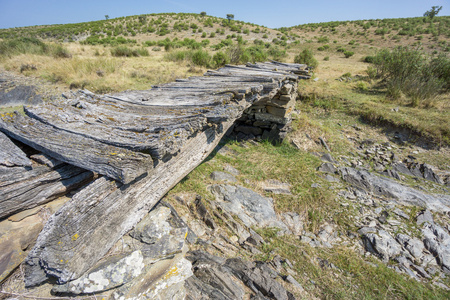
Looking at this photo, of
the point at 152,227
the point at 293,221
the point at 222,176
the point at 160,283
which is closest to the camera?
the point at 160,283

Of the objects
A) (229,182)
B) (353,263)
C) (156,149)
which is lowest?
(353,263)

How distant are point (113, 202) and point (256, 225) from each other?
2.81 m

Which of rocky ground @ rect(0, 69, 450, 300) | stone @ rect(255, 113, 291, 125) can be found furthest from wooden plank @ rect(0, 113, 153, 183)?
stone @ rect(255, 113, 291, 125)

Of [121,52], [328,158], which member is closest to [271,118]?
[328,158]

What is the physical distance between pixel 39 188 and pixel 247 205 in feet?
10.9

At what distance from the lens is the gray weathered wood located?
5.39ft

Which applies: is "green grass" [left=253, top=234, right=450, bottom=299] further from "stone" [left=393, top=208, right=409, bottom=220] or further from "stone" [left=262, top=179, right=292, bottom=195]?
"stone" [left=393, top=208, right=409, bottom=220]

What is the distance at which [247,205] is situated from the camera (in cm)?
424

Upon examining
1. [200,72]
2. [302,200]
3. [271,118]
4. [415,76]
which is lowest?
[302,200]

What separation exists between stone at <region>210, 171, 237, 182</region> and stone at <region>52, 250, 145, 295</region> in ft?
9.44

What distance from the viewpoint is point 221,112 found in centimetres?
266

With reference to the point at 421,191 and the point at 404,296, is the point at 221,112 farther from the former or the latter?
the point at 421,191

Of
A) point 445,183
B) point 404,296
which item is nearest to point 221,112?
point 404,296

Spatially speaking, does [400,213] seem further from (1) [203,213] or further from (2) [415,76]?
(2) [415,76]
